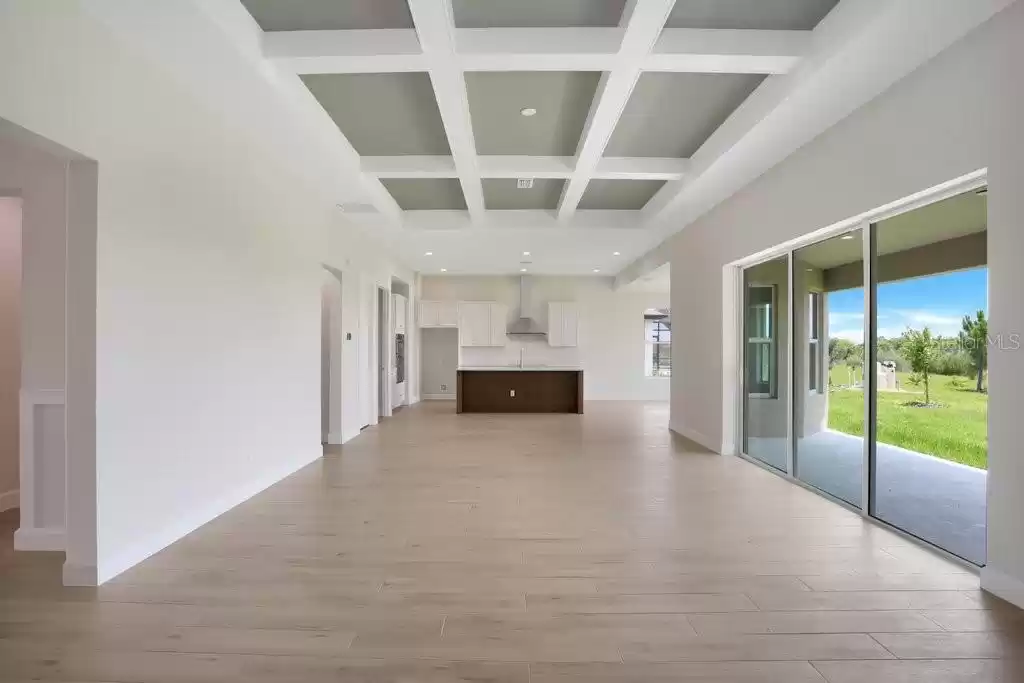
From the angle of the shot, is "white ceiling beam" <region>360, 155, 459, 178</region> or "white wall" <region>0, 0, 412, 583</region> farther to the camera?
"white ceiling beam" <region>360, 155, 459, 178</region>

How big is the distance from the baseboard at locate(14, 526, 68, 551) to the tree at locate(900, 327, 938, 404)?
16.8ft

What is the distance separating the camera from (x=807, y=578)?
2969 millimetres

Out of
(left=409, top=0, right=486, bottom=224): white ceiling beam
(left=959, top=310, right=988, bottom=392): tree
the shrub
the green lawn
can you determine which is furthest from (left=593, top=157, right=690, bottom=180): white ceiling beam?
the shrub

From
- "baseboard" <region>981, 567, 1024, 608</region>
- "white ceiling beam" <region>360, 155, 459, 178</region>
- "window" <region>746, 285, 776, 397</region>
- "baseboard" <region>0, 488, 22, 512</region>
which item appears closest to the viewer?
"baseboard" <region>981, 567, 1024, 608</region>

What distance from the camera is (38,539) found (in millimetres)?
3355

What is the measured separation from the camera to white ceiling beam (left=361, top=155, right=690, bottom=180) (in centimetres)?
547

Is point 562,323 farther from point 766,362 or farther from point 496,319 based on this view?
point 766,362

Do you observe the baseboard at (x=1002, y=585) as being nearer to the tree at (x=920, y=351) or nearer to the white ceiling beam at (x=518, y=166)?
the tree at (x=920, y=351)

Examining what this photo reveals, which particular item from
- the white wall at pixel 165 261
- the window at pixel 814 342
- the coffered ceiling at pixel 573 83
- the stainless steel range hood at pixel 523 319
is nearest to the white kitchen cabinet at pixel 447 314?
the stainless steel range hood at pixel 523 319

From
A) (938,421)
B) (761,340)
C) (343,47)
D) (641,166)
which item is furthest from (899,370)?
Result: (343,47)

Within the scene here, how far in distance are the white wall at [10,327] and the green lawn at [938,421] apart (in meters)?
5.98

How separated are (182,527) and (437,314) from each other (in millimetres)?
9416

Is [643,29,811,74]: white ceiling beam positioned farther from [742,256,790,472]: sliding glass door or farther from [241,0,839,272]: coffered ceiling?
[742,256,790,472]: sliding glass door

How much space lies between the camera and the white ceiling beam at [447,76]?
2979mm
